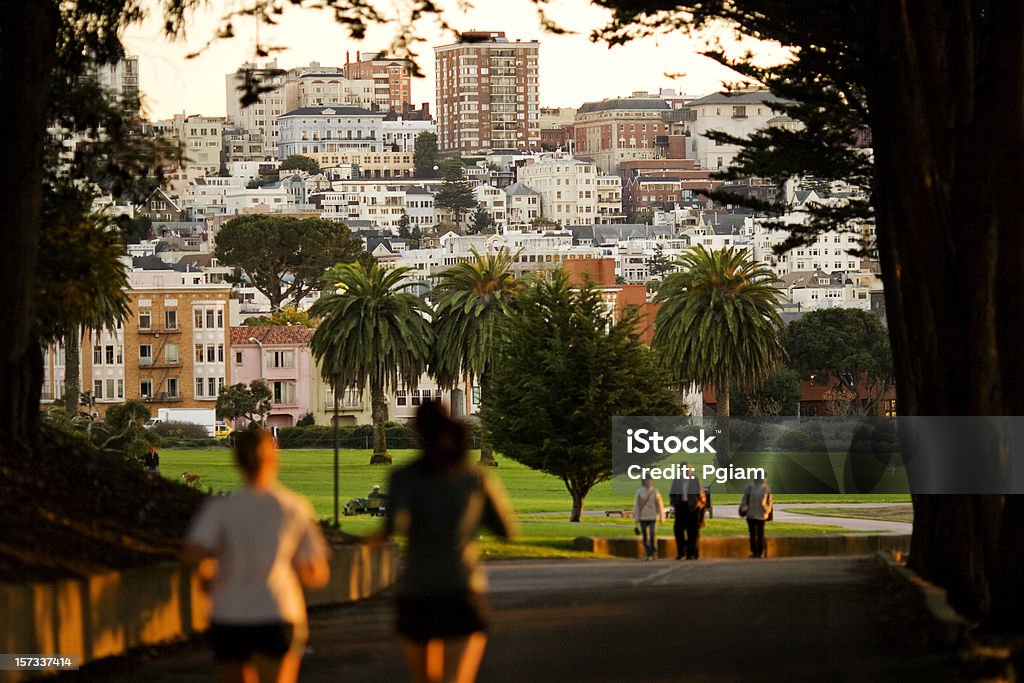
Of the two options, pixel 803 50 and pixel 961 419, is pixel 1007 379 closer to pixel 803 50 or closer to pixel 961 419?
pixel 961 419

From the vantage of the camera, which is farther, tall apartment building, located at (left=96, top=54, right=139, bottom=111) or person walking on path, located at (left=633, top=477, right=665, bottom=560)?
person walking on path, located at (left=633, top=477, right=665, bottom=560)

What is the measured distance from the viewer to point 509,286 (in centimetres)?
8012

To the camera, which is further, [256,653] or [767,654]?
[767,654]

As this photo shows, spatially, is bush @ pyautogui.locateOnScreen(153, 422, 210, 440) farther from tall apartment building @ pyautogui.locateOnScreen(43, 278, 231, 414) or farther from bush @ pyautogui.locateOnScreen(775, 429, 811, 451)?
bush @ pyautogui.locateOnScreen(775, 429, 811, 451)

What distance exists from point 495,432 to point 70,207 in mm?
32360

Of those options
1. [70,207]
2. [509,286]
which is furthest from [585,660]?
[509,286]

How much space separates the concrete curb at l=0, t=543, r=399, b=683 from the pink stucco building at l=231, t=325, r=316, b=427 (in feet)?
384

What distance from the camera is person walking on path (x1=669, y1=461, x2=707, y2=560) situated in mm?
27031

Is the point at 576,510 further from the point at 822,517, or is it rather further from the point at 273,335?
the point at 273,335

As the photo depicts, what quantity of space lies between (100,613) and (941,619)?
576 cm

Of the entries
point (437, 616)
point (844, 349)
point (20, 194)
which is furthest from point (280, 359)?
point (437, 616)

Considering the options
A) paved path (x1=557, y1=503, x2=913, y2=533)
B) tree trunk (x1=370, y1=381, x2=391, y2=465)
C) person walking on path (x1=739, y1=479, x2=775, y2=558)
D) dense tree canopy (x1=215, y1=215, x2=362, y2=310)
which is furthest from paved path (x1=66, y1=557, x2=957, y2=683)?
dense tree canopy (x1=215, y1=215, x2=362, y2=310)

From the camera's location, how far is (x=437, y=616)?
26.4 ft

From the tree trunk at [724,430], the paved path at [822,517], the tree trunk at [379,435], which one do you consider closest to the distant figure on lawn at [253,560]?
the paved path at [822,517]
